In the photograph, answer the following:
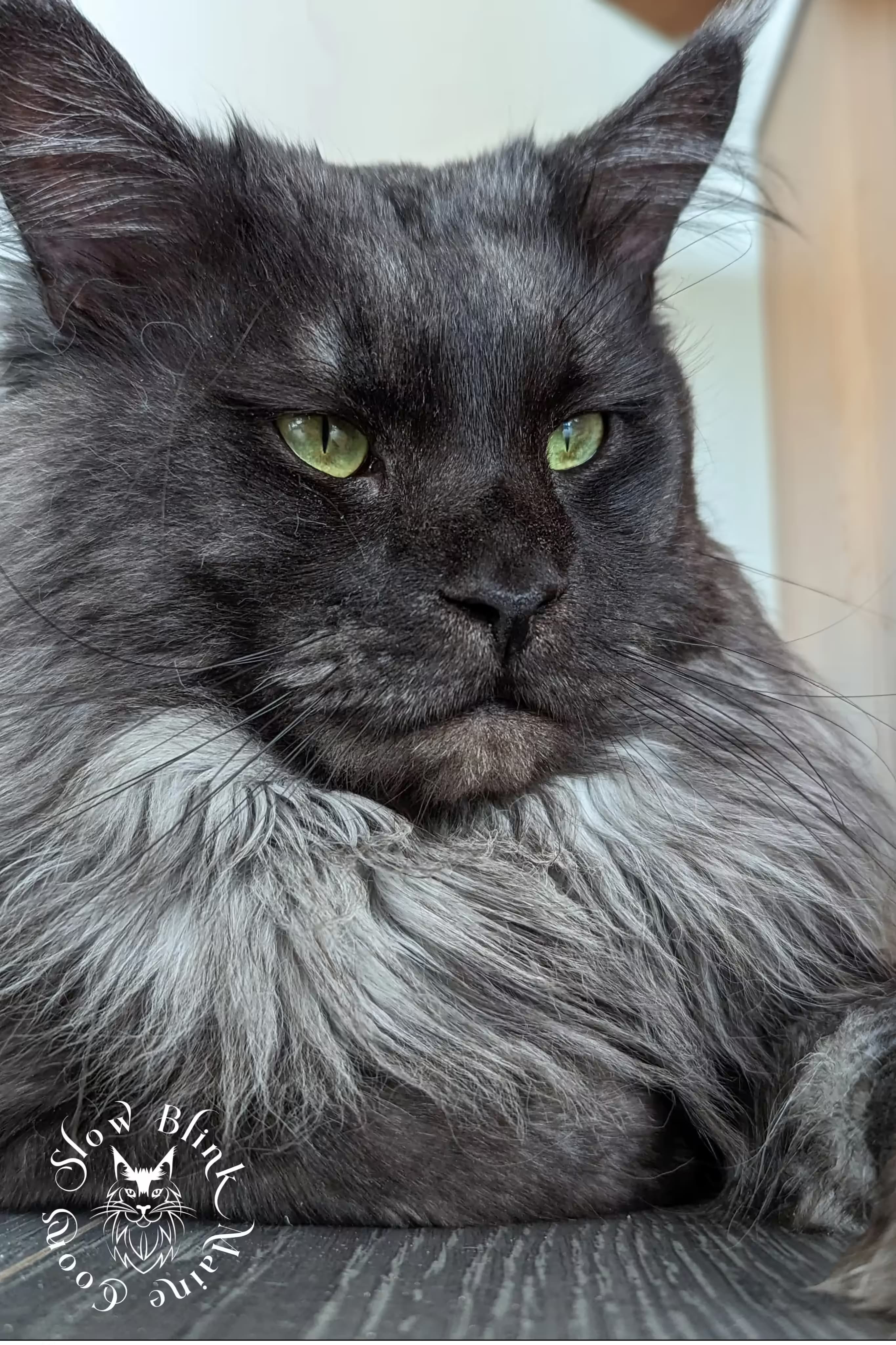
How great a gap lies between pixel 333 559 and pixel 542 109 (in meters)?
1.40

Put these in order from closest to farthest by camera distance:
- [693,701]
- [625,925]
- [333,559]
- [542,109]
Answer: [333,559] → [625,925] → [693,701] → [542,109]

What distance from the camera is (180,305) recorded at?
3.99 ft

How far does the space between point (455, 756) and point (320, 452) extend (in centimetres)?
32

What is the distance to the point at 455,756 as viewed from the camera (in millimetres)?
1082

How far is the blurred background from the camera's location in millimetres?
1863

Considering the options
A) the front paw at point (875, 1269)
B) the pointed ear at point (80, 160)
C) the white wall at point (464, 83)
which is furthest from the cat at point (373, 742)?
the white wall at point (464, 83)

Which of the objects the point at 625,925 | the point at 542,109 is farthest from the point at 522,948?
the point at 542,109

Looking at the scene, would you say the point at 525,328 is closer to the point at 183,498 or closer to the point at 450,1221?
the point at 183,498

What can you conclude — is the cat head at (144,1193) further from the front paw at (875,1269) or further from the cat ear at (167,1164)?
the front paw at (875,1269)

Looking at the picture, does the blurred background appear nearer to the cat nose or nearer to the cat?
the cat

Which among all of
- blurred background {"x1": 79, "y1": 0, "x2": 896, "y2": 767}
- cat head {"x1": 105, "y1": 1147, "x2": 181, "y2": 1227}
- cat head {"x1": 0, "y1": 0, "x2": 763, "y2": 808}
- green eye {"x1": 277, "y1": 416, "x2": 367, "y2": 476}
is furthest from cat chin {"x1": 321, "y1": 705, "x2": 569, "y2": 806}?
blurred background {"x1": 79, "y1": 0, "x2": 896, "y2": 767}

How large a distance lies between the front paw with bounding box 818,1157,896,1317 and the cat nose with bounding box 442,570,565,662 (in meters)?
0.51

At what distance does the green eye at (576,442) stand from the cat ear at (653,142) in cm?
25

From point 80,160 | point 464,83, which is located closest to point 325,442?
point 80,160
